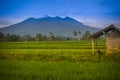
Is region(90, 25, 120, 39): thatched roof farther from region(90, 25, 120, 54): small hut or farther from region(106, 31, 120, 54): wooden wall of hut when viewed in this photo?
region(106, 31, 120, 54): wooden wall of hut

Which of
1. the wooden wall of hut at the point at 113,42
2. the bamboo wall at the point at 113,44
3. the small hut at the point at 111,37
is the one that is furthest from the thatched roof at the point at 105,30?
the bamboo wall at the point at 113,44

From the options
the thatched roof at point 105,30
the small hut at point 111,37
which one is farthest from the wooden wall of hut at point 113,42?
the thatched roof at point 105,30

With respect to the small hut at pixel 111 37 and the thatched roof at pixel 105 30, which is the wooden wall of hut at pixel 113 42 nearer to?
the small hut at pixel 111 37

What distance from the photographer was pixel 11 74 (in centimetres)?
835

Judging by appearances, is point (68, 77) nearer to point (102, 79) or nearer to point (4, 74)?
point (102, 79)

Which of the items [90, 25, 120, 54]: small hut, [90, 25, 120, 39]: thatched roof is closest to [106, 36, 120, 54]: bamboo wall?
[90, 25, 120, 54]: small hut

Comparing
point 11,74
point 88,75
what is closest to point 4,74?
point 11,74

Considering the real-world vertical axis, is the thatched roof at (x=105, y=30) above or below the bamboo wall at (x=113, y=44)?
above

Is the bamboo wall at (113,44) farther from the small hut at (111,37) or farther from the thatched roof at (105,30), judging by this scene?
the thatched roof at (105,30)

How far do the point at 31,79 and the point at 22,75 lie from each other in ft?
2.38

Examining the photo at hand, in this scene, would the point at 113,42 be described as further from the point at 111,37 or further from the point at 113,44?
the point at 111,37

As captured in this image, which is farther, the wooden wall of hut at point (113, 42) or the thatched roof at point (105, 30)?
the wooden wall of hut at point (113, 42)

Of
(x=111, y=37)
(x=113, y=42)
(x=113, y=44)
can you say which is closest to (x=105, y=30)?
(x=111, y=37)

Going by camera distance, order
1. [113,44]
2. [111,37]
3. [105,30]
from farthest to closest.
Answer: [111,37]
[113,44]
[105,30]
